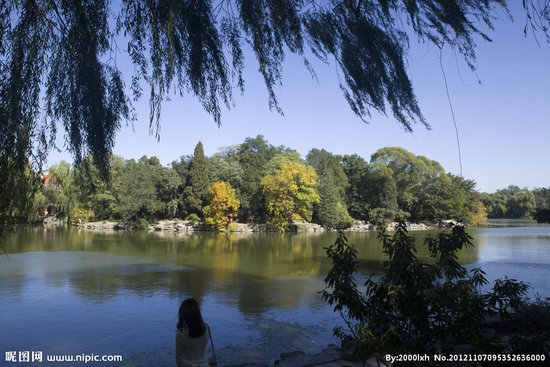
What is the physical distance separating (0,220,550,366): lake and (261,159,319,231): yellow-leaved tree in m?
12.5

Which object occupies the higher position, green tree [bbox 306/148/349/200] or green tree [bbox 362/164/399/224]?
green tree [bbox 306/148/349/200]

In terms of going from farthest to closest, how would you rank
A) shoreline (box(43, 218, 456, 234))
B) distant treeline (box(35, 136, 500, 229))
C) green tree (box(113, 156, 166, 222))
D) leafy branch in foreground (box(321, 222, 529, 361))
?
green tree (box(113, 156, 166, 222))
shoreline (box(43, 218, 456, 234))
distant treeline (box(35, 136, 500, 229))
leafy branch in foreground (box(321, 222, 529, 361))

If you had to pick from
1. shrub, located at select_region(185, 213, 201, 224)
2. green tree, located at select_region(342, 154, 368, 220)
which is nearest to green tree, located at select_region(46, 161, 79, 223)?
shrub, located at select_region(185, 213, 201, 224)

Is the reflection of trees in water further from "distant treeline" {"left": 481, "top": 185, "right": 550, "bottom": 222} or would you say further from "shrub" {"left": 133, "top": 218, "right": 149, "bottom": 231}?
"distant treeline" {"left": 481, "top": 185, "right": 550, "bottom": 222}

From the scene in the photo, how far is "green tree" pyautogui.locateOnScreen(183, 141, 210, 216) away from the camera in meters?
32.7

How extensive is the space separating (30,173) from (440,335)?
2488 mm

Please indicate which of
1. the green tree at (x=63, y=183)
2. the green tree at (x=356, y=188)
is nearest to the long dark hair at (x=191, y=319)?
the green tree at (x=63, y=183)

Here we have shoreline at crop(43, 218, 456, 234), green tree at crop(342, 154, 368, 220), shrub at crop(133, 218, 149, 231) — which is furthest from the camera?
green tree at crop(342, 154, 368, 220)

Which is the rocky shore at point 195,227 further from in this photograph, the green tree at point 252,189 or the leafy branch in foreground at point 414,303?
the leafy branch in foreground at point 414,303

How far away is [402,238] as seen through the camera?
8.59ft

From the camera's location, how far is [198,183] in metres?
32.9

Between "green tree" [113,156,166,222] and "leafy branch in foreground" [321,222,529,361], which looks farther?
"green tree" [113,156,166,222]

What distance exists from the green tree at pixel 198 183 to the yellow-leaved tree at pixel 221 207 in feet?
4.56

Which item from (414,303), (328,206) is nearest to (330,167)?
(328,206)
